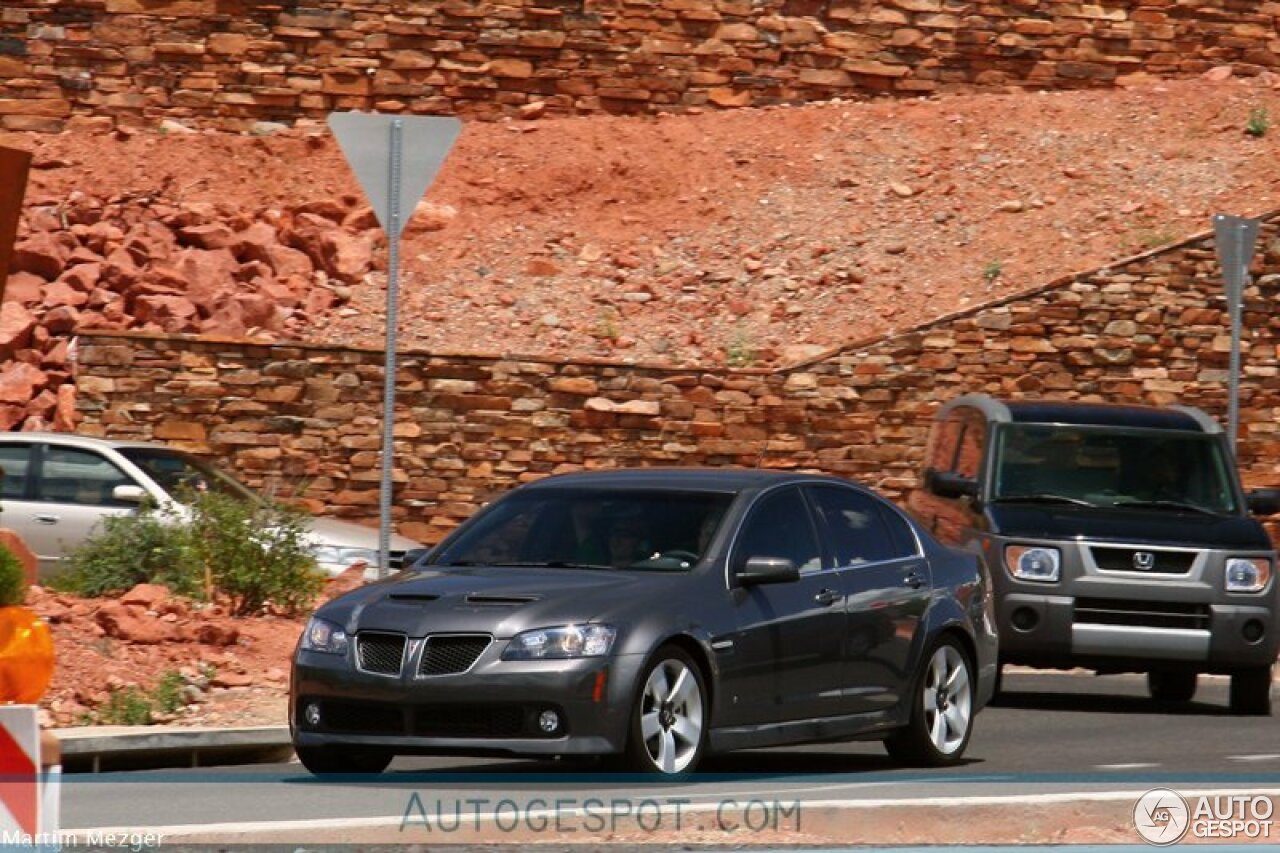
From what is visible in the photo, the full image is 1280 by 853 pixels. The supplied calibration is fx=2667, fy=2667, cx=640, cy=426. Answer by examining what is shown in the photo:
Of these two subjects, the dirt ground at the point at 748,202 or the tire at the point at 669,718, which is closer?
the tire at the point at 669,718

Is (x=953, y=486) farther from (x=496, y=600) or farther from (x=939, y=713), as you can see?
(x=496, y=600)

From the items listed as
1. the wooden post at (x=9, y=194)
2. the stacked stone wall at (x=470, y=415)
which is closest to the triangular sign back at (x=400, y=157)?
Answer: the wooden post at (x=9, y=194)

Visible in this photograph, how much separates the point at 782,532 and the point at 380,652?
2197mm

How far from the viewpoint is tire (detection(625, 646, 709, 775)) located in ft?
36.4

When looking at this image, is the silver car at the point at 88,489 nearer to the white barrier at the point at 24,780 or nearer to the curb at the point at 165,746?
the curb at the point at 165,746

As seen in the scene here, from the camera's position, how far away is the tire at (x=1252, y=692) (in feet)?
53.9

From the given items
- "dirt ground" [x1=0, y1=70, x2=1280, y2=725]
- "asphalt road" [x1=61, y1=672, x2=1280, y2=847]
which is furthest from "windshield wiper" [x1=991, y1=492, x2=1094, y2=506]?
"dirt ground" [x1=0, y1=70, x2=1280, y2=725]

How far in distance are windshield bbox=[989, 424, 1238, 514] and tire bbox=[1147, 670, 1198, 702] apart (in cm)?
136

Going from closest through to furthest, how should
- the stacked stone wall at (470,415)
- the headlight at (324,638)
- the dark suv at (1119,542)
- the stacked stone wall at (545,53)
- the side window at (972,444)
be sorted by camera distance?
1. the headlight at (324,638)
2. the dark suv at (1119,542)
3. the side window at (972,444)
4. the stacked stone wall at (470,415)
5. the stacked stone wall at (545,53)

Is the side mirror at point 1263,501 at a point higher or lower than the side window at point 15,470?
higher

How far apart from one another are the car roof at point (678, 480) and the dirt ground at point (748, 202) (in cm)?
1381

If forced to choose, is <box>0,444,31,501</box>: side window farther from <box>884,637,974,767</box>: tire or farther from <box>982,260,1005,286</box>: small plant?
<box>982,260,1005,286</box>: small plant

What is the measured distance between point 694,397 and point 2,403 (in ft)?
22.1

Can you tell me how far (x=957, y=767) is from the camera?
42.2ft
